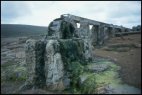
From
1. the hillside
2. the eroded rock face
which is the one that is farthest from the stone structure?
the hillside

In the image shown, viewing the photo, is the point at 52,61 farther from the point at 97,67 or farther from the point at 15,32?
the point at 15,32

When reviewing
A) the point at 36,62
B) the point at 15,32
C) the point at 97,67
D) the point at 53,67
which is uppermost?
the point at 15,32

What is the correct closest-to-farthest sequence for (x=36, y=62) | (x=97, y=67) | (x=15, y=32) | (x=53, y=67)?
(x=53, y=67) → (x=36, y=62) → (x=97, y=67) → (x=15, y=32)

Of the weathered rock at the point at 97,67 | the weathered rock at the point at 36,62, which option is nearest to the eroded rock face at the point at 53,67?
the weathered rock at the point at 36,62

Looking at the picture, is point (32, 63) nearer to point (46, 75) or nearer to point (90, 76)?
point (46, 75)

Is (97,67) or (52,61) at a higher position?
(52,61)

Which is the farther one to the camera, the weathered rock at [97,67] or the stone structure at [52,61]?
the weathered rock at [97,67]

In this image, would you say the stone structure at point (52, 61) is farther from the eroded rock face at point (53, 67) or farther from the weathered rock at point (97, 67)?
the weathered rock at point (97, 67)

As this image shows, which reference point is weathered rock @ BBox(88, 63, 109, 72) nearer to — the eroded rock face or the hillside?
the eroded rock face

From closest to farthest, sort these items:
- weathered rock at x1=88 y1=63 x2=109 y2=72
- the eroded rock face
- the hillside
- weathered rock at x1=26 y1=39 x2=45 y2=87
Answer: the eroded rock face < weathered rock at x1=26 y1=39 x2=45 y2=87 < weathered rock at x1=88 y1=63 x2=109 y2=72 < the hillside

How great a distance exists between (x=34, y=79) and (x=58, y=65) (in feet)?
4.83

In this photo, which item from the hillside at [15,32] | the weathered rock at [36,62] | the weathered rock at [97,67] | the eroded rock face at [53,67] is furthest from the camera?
the hillside at [15,32]

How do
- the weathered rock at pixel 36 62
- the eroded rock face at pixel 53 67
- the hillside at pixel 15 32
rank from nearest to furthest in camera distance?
1. the eroded rock face at pixel 53 67
2. the weathered rock at pixel 36 62
3. the hillside at pixel 15 32

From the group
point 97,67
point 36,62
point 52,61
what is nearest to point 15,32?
point 97,67
